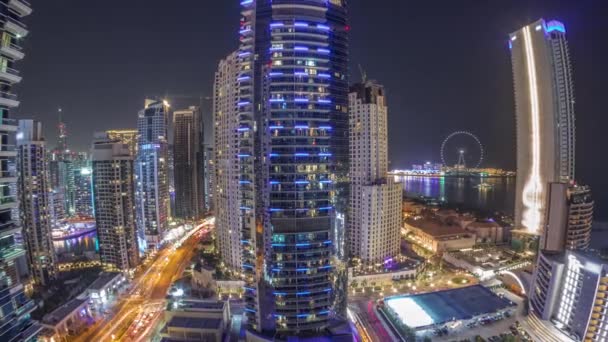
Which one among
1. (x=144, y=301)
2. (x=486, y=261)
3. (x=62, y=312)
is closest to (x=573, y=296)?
(x=486, y=261)

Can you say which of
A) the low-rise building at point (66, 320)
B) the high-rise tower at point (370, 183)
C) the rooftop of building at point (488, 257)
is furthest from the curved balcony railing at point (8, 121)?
the rooftop of building at point (488, 257)

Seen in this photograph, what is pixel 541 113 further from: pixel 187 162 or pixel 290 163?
pixel 187 162

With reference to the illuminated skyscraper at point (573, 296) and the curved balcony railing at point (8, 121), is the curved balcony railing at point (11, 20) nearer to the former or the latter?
the curved balcony railing at point (8, 121)

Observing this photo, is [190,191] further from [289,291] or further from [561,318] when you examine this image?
[561,318]

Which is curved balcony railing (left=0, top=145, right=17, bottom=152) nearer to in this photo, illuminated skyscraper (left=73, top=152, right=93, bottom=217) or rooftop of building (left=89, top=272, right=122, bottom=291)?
rooftop of building (left=89, top=272, right=122, bottom=291)

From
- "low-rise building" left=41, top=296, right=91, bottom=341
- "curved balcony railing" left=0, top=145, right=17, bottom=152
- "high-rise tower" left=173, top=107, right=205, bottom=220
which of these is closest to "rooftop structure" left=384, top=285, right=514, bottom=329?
"curved balcony railing" left=0, top=145, right=17, bottom=152

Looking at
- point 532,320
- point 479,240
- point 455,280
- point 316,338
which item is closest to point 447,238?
point 479,240

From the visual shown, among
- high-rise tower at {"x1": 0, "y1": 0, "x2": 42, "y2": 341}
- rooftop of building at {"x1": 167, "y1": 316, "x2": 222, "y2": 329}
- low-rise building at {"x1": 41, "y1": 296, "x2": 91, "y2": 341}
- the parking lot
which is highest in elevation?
high-rise tower at {"x1": 0, "y1": 0, "x2": 42, "y2": 341}
